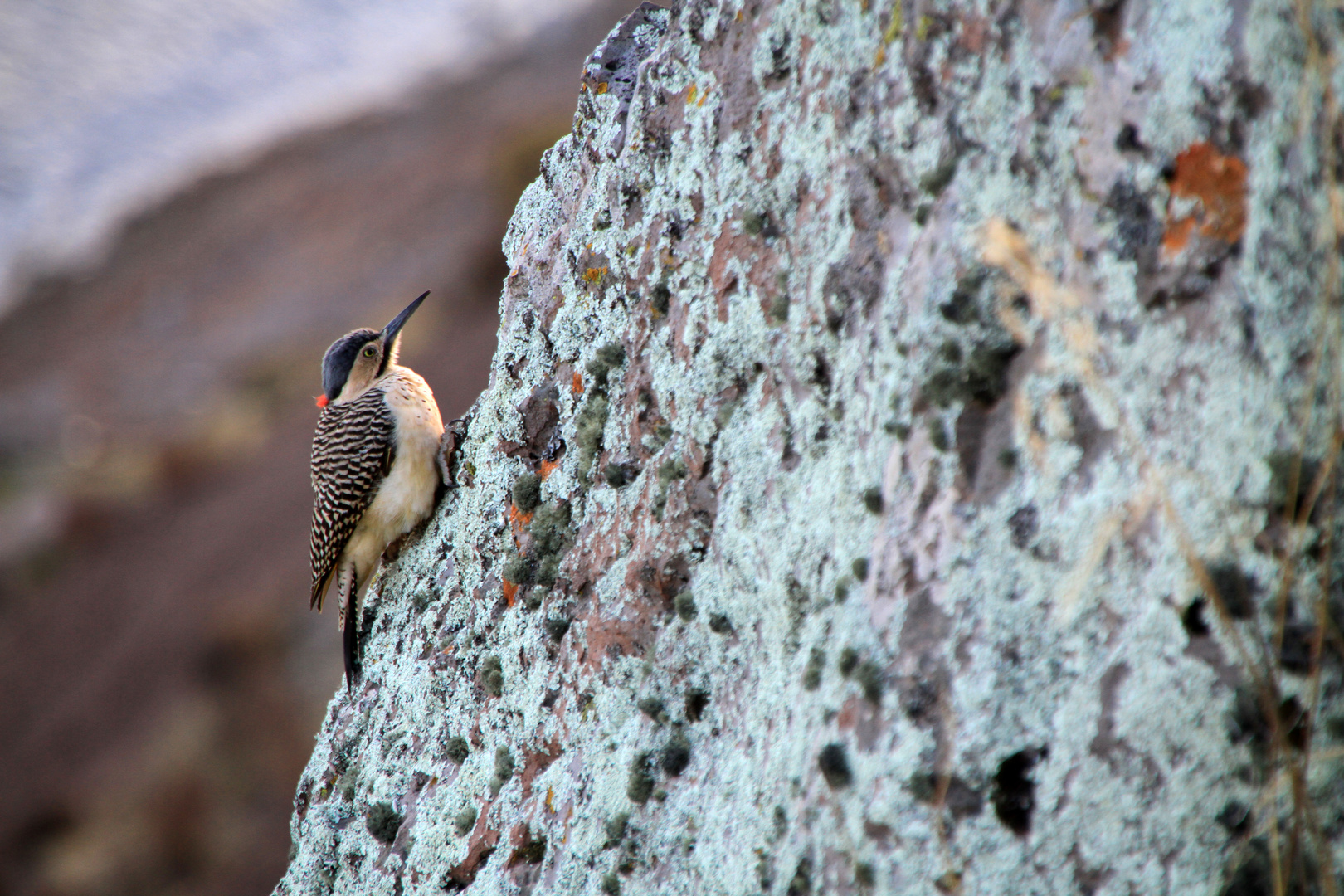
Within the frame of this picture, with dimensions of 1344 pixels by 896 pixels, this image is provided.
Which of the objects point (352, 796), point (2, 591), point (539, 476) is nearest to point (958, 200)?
point (539, 476)

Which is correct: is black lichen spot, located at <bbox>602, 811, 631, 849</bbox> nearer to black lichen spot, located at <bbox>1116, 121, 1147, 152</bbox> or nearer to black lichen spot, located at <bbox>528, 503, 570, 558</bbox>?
black lichen spot, located at <bbox>528, 503, 570, 558</bbox>

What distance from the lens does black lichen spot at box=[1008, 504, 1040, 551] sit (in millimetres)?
1804

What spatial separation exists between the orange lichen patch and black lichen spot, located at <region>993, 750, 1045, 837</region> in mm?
897

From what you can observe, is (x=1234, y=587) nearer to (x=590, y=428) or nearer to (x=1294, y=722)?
(x=1294, y=722)

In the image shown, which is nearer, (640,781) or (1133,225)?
(1133,225)

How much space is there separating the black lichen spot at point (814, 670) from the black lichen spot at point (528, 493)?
1294mm

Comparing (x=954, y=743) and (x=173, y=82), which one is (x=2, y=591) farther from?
(x=173, y=82)

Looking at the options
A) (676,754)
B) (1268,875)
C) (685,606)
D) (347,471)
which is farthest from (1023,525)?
(347,471)

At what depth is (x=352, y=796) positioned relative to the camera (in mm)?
3576

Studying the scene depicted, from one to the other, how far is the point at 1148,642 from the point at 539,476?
198cm

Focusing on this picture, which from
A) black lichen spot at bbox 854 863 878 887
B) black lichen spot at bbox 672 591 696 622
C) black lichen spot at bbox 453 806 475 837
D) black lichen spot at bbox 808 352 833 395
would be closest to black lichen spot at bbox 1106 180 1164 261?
black lichen spot at bbox 808 352 833 395

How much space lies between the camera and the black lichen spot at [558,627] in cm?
296

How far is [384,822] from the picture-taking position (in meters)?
3.37

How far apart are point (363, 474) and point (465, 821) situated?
1926mm
